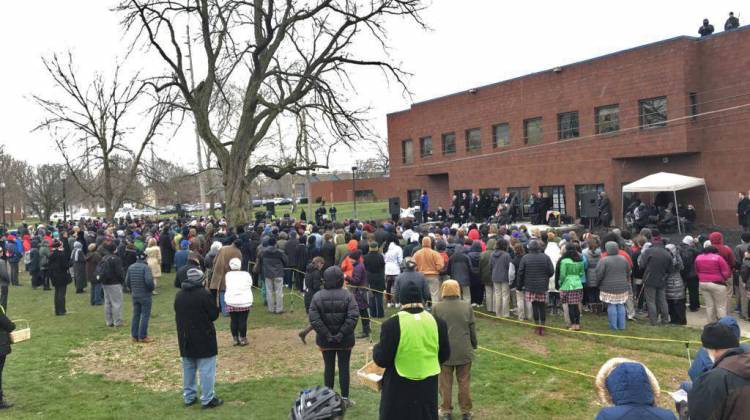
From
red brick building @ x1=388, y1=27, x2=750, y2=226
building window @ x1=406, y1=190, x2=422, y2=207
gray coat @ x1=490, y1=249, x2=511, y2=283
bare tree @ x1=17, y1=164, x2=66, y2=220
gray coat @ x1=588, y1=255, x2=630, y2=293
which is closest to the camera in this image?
gray coat @ x1=588, y1=255, x2=630, y2=293

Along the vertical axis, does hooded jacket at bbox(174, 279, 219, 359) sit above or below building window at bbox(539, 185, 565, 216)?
below

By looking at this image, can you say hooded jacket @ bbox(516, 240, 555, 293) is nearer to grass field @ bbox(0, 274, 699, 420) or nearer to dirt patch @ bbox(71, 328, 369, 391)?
grass field @ bbox(0, 274, 699, 420)

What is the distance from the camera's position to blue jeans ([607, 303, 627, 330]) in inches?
410

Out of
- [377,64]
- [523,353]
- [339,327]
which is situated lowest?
[523,353]

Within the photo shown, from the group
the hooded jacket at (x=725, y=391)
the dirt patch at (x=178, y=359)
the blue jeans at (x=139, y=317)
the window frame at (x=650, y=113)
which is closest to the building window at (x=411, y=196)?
the window frame at (x=650, y=113)

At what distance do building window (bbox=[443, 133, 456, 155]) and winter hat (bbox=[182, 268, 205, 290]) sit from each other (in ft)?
98.8

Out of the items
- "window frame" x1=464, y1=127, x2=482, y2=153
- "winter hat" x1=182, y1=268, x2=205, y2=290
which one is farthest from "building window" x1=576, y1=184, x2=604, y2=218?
"winter hat" x1=182, y1=268, x2=205, y2=290

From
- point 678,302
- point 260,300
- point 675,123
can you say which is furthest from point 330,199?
→ point 678,302

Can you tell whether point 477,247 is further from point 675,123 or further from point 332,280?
point 675,123

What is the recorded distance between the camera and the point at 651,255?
34.6 feet

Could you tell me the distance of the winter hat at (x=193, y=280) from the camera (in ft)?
22.6

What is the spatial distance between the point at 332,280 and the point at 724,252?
327 inches

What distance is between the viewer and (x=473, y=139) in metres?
34.3

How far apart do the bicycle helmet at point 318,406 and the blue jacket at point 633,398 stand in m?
1.50
